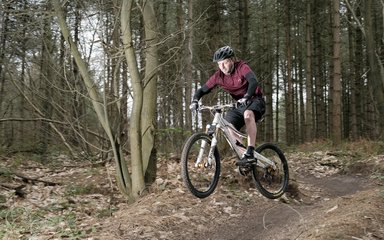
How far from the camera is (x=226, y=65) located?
19.9 feet

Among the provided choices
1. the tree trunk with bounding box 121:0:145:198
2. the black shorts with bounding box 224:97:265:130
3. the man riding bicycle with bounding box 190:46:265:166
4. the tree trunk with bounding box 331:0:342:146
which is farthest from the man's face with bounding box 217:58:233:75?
the tree trunk with bounding box 331:0:342:146

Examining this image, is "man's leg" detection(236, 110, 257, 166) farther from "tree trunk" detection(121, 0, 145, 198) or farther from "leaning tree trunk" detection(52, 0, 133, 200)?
"leaning tree trunk" detection(52, 0, 133, 200)

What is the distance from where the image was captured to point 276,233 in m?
5.97

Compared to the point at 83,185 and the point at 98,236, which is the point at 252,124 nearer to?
the point at 98,236

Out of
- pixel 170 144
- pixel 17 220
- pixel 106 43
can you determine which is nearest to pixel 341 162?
pixel 170 144

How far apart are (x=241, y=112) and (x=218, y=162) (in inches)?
33.6

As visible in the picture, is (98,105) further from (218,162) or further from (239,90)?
(239,90)

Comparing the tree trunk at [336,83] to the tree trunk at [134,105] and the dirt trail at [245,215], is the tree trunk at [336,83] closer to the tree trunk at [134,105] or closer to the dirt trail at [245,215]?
the dirt trail at [245,215]

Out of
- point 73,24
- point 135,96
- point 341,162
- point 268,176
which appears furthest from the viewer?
point 341,162

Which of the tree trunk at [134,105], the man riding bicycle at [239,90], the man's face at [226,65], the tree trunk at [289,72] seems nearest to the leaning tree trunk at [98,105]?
the tree trunk at [134,105]

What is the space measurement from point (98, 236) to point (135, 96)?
2.83 metres

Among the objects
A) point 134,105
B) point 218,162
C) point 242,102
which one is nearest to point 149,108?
point 134,105

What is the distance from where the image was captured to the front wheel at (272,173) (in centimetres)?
721

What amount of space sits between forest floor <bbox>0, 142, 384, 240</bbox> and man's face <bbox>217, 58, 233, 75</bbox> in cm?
247
